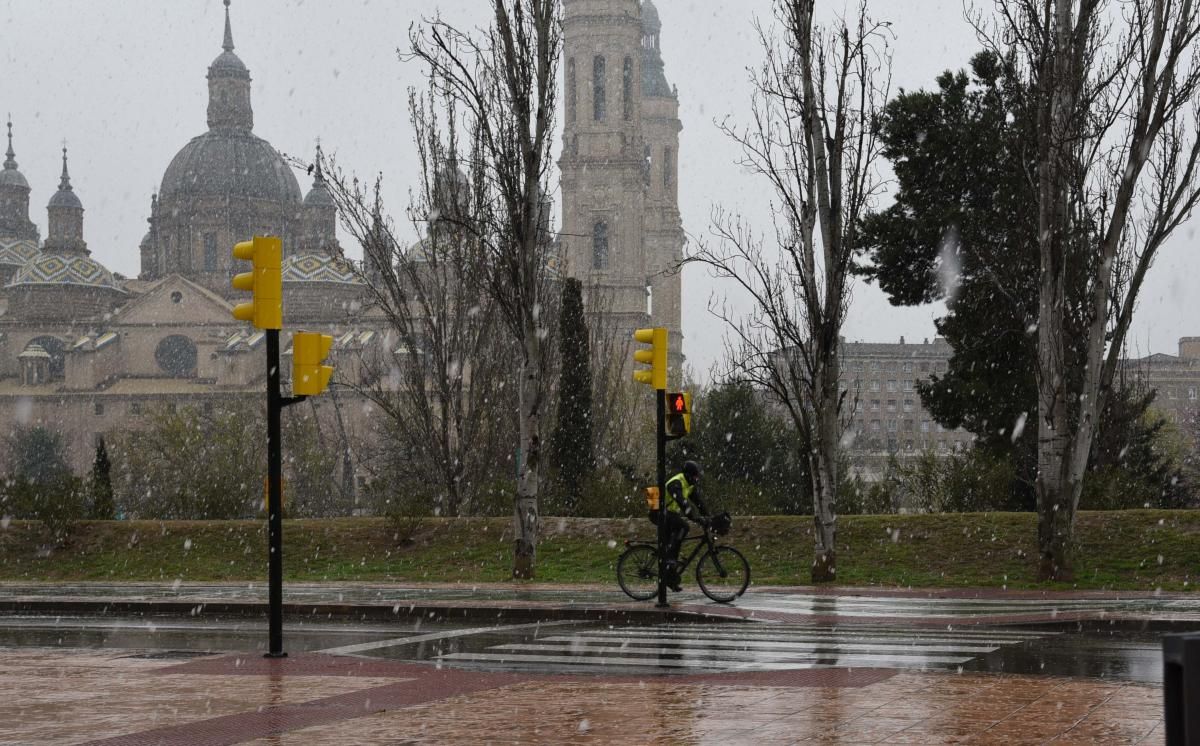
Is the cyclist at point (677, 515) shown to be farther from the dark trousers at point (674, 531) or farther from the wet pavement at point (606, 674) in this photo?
the wet pavement at point (606, 674)

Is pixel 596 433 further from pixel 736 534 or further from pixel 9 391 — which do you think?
pixel 9 391

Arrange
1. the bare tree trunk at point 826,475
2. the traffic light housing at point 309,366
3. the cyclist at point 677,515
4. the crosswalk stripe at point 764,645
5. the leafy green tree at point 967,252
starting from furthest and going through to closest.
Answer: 1. the leafy green tree at point 967,252
2. the bare tree trunk at point 826,475
3. the cyclist at point 677,515
4. the crosswalk stripe at point 764,645
5. the traffic light housing at point 309,366

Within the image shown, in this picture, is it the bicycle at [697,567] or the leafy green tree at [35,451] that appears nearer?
the bicycle at [697,567]

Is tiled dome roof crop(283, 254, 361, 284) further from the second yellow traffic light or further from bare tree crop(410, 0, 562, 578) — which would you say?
the second yellow traffic light

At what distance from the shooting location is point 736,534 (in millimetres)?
26609

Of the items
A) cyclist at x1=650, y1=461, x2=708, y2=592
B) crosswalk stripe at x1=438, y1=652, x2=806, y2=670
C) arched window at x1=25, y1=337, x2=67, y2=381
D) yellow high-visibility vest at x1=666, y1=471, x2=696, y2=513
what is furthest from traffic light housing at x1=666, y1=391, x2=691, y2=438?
arched window at x1=25, y1=337, x2=67, y2=381

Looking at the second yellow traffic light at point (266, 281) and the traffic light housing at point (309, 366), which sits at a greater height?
the second yellow traffic light at point (266, 281)

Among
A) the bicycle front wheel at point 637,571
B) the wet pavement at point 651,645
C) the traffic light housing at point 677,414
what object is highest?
the traffic light housing at point 677,414

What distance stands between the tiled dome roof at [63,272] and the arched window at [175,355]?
1132 centimetres

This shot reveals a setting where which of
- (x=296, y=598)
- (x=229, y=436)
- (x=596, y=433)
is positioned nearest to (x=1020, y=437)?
(x=596, y=433)

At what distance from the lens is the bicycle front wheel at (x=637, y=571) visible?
56.5ft

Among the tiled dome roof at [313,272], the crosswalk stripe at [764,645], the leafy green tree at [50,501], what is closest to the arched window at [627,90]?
the tiled dome roof at [313,272]

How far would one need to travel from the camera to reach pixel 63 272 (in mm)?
111188

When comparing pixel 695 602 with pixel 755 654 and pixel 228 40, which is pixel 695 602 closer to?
pixel 755 654
